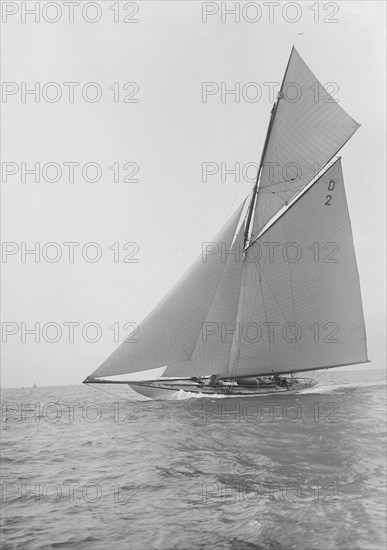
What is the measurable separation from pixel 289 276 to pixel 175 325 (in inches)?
339

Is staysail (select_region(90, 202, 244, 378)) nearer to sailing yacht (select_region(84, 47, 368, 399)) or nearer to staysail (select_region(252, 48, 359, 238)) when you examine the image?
sailing yacht (select_region(84, 47, 368, 399))

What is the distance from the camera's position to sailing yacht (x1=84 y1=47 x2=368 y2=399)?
28531 mm

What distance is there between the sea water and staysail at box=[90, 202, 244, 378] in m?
5.74

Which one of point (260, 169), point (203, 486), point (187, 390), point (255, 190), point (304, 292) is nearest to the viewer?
point (203, 486)

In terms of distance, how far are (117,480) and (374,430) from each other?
8928 millimetres

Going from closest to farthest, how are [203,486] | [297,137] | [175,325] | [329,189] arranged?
[203,486] → [175,325] → [329,189] → [297,137]

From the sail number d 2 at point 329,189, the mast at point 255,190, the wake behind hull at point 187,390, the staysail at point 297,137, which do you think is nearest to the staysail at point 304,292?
the sail number d 2 at point 329,189

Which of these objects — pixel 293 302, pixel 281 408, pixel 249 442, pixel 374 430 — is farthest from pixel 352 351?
pixel 249 442

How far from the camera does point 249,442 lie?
1441 centimetres

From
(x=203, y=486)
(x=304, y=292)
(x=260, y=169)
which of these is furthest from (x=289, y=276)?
(x=203, y=486)

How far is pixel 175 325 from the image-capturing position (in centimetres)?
2544

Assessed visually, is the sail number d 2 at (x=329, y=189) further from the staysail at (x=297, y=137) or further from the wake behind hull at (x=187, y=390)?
the wake behind hull at (x=187, y=390)

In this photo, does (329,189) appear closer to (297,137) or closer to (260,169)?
(297,137)

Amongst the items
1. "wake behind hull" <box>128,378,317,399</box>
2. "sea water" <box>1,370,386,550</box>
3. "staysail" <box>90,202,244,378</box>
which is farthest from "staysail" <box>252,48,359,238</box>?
"sea water" <box>1,370,386,550</box>
